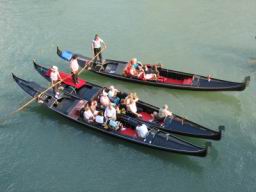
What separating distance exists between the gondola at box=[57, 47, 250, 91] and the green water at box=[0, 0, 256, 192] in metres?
0.34

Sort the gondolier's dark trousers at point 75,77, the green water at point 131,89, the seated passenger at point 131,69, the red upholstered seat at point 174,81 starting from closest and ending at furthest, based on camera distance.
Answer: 1. the green water at point 131,89
2. the gondolier's dark trousers at point 75,77
3. the red upholstered seat at point 174,81
4. the seated passenger at point 131,69

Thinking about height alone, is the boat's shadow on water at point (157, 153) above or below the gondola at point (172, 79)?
below

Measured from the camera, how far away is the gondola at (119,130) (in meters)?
9.12

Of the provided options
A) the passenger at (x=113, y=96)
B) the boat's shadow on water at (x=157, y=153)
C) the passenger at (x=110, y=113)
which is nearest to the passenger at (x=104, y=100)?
the passenger at (x=113, y=96)

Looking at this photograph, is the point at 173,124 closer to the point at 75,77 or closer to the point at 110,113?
the point at 110,113

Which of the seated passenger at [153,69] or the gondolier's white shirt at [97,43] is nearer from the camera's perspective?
the seated passenger at [153,69]

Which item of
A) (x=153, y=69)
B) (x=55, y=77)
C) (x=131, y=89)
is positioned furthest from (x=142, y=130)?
(x=55, y=77)

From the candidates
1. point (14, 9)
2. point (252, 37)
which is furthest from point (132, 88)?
point (14, 9)

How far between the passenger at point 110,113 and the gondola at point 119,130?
345mm

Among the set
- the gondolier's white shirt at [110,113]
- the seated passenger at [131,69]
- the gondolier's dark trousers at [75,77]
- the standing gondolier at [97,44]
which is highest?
the standing gondolier at [97,44]

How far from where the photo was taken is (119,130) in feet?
32.9

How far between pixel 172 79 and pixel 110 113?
11.3 ft

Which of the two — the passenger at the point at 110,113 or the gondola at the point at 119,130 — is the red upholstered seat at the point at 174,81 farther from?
the passenger at the point at 110,113

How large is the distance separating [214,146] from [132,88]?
4.14 metres
